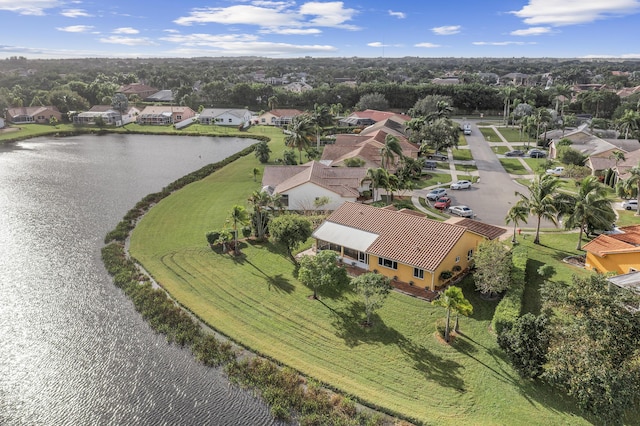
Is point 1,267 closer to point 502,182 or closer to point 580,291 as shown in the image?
point 580,291

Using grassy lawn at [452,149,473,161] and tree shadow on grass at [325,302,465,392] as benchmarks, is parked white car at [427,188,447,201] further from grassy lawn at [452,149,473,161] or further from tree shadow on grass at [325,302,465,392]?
tree shadow on grass at [325,302,465,392]

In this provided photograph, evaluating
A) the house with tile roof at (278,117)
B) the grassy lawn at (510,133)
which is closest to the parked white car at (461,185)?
the grassy lawn at (510,133)

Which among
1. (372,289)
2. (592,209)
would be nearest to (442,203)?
(592,209)

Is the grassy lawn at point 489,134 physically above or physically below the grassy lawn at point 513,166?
above

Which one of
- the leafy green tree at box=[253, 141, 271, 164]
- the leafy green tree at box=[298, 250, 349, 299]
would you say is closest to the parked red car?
the leafy green tree at box=[298, 250, 349, 299]

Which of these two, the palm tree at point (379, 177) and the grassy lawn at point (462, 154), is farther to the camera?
the grassy lawn at point (462, 154)

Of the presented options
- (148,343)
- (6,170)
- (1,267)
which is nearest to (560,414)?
(148,343)

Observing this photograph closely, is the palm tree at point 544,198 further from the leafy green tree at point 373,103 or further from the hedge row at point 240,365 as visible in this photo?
the leafy green tree at point 373,103
